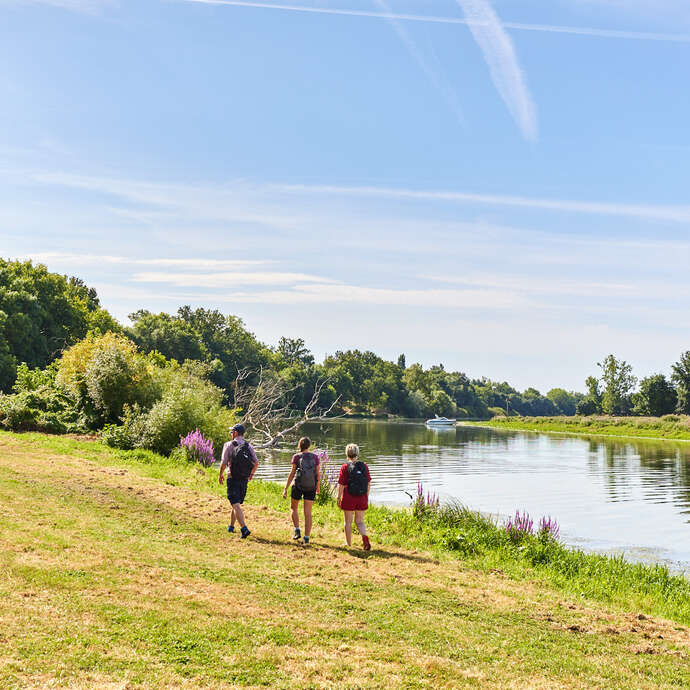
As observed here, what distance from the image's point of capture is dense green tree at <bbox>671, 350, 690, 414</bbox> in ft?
377

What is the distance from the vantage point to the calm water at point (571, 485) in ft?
72.8

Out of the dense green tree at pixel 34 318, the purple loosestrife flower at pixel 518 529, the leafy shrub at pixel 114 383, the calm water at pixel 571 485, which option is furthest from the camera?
the dense green tree at pixel 34 318

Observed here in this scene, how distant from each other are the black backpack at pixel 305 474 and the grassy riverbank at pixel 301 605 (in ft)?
3.79

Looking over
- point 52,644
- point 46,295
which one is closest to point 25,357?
point 46,295

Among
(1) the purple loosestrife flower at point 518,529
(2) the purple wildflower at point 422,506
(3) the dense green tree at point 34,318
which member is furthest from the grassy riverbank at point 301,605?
(3) the dense green tree at point 34,318

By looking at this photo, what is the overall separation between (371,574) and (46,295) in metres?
78.6

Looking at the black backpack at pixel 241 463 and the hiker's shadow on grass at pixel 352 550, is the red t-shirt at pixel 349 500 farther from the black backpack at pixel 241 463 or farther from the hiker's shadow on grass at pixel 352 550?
the black backpack at pixel 241 463

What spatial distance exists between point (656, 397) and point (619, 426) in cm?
3133

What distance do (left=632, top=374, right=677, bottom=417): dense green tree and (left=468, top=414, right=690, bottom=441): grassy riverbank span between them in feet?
58.3

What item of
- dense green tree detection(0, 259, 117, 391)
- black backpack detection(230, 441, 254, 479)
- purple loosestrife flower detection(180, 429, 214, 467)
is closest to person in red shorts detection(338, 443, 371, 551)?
black backpack detection(230, 441, 254, 479)

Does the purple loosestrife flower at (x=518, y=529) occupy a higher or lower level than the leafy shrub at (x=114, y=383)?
lower

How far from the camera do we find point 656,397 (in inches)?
4764

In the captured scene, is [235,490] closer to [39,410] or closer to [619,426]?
[39,410]

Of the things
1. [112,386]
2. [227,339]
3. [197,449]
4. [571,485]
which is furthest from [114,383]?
[227,339]
